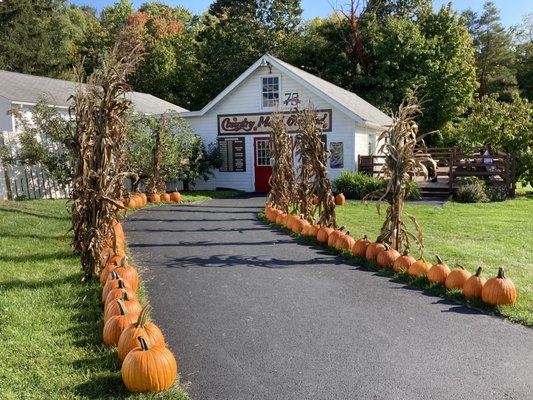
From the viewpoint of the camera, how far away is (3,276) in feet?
21.4

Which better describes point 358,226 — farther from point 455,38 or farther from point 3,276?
point 455,38

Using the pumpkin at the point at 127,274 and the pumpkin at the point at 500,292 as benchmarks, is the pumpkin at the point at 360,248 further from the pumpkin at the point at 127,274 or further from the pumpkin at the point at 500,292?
the pumpkin at the point at 127,274

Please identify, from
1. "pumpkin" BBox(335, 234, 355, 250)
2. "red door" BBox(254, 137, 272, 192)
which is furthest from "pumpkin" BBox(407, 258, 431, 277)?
"red door" BBox(254, 137, 272, 192)

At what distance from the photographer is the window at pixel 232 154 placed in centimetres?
2088

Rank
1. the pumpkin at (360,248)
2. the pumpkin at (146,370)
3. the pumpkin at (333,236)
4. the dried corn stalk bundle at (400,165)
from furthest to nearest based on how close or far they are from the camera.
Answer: the pumpkin at (333,236) → the pumpkin at (360,248) → the dried corn stalk bundle at (400,165) → the pumpkin at (146,370)

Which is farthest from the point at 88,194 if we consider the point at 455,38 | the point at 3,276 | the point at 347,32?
the point at 455,38

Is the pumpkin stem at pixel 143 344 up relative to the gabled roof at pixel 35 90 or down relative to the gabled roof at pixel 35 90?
down

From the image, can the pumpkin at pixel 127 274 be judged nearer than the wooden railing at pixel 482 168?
Yes

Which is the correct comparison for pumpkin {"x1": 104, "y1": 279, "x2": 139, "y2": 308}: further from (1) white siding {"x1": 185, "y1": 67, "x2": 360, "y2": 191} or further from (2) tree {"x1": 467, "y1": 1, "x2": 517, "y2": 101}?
(2) tree {"x1": 467, "y1": 1, "x2": 517, "y2": 101}

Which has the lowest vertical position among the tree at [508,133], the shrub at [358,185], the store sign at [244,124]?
the shrub at [358,185]

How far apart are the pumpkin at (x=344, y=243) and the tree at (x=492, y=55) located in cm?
4135

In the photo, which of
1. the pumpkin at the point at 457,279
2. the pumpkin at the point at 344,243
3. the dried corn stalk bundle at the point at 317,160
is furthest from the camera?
the dried corn stalk bundle at the point at 317,160

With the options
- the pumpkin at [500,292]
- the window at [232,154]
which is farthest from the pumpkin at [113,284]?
the window at [232,154]

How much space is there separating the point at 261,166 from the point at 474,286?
1520 cm
